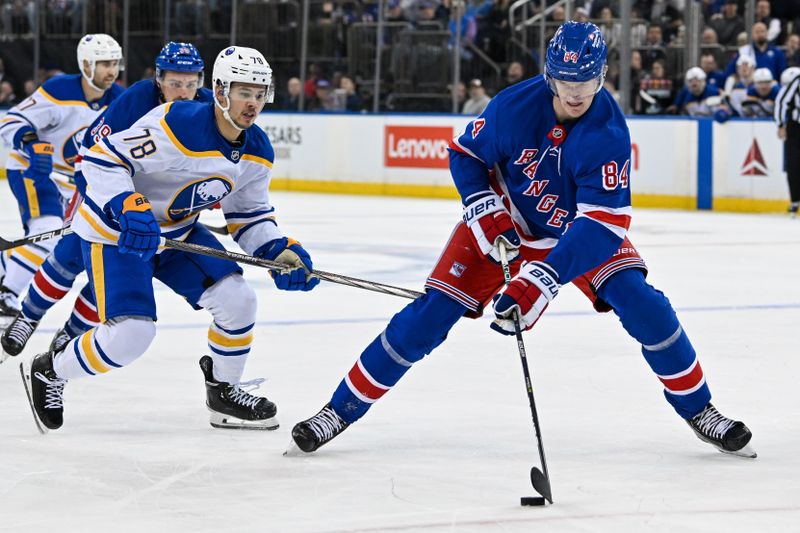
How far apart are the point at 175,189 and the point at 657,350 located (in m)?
1.34

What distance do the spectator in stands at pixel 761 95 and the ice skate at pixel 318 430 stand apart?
29.6ft

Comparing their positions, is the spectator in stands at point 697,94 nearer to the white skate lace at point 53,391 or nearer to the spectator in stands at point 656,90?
the spectator in stands at point 656,90

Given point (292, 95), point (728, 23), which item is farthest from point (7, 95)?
point (728, 23)

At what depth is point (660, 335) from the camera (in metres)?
3.52

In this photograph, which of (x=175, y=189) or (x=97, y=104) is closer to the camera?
(x=175, y=189)

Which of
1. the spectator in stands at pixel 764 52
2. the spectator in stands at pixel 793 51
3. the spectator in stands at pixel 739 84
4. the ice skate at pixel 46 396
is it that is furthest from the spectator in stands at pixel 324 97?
the ice skate at pixel 46 396

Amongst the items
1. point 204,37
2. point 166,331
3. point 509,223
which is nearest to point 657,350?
point 509,223

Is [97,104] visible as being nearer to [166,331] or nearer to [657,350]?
[166,331]

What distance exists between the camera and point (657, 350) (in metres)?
3.55

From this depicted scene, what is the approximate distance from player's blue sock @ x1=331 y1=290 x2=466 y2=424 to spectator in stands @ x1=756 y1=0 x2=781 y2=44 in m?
9.50

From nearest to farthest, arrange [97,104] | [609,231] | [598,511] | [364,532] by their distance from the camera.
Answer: [364,532] → [598,511] → [609,231] → [97,104]

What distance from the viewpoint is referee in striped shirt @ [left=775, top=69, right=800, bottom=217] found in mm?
11398

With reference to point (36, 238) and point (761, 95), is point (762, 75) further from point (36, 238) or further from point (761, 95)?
point (36, 238)

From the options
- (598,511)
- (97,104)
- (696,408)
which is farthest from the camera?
(97,104)
